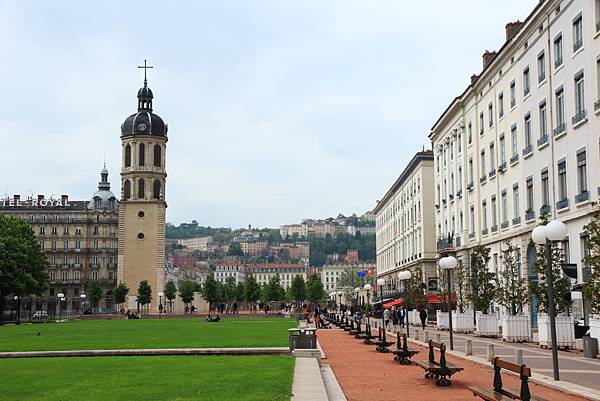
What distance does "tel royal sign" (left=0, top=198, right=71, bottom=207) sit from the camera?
473 ft

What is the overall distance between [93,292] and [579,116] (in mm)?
102481

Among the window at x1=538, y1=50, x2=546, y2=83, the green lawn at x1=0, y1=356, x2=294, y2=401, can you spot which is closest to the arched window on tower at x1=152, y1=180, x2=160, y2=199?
the window at x1=538, y1=50, x2=546, y2=83

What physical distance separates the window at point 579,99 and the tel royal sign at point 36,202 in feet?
401

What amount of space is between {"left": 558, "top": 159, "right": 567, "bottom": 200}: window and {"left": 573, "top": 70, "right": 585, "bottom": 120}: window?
107 inches

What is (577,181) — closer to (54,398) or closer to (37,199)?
(54,398)

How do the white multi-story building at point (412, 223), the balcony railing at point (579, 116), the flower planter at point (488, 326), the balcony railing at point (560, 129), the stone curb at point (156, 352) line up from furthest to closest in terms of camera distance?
1. the white multi-story building at point (412, 223)
2. the flower planter at point (488, 326)
3. the balcony railing at point (560, 129)
4. the balcony railing at point (579, 116)
5. the stone curb at point (156, 352)

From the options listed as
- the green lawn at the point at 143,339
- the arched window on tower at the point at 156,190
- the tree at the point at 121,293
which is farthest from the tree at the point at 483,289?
the arched window on tower at the point at 156,190

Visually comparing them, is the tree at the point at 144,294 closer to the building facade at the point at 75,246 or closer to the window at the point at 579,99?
the building facade at the point at 75,246

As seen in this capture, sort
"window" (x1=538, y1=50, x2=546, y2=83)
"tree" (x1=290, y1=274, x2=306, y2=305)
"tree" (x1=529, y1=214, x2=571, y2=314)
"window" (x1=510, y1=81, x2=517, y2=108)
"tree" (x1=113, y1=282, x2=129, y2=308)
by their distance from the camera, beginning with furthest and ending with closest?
1. "tree" (x1=290, y1=274, x2=306, y2=305)
2. "tree" (x1=113, y1=282, x2=129, y2=308)
3. "window" (x1=510, y1=81, x2=517, y2=108)
4. "window" (x1=538, y1=50, x2=546, y2=83)
5. "tree" (x1=529, y1=214, x2=571, y2=314)

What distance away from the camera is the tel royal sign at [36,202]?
144250 mm

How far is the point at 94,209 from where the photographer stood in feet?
468

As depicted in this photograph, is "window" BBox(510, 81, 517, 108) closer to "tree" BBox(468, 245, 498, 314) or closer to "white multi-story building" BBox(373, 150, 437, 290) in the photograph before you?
"tree" BBox(468, 245, 498, 314)

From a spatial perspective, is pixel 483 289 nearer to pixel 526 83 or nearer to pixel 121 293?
pixel 526 83

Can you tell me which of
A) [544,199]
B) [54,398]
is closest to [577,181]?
[544,199]
